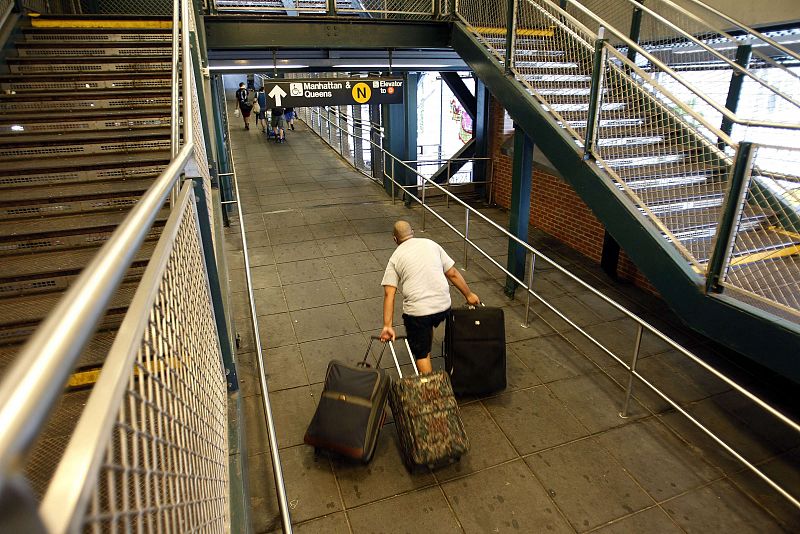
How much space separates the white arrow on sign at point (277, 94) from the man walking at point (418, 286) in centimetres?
376

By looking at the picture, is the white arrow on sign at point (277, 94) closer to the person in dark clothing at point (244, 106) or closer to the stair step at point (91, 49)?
the stair step at point (91, 49)

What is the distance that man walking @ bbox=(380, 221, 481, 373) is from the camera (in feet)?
13.2

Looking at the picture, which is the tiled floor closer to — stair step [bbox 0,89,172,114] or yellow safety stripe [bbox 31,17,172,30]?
stair step [bbox 0,89,172,114]

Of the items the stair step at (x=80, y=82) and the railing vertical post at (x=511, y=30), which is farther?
the railing vertical post at (x=511, y=30)

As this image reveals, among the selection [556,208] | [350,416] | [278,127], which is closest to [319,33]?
[556,208]

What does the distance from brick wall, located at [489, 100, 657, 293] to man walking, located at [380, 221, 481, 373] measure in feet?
13.2

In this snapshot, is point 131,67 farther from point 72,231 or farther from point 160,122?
point 72,231

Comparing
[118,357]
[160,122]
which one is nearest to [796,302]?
[118,357]

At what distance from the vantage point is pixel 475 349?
14.0 feet

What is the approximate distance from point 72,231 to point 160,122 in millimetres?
1605

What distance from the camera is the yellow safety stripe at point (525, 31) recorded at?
20.3 feet

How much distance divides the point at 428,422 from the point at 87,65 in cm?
503

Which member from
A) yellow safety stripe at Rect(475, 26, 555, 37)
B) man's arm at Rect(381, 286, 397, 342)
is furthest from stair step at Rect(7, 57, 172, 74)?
yellow safety stripe at Rect(475, 26, 555, 37)

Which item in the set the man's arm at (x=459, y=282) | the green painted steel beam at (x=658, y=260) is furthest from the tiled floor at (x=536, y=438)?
the green painted steel beam at (x=658, y=260)
